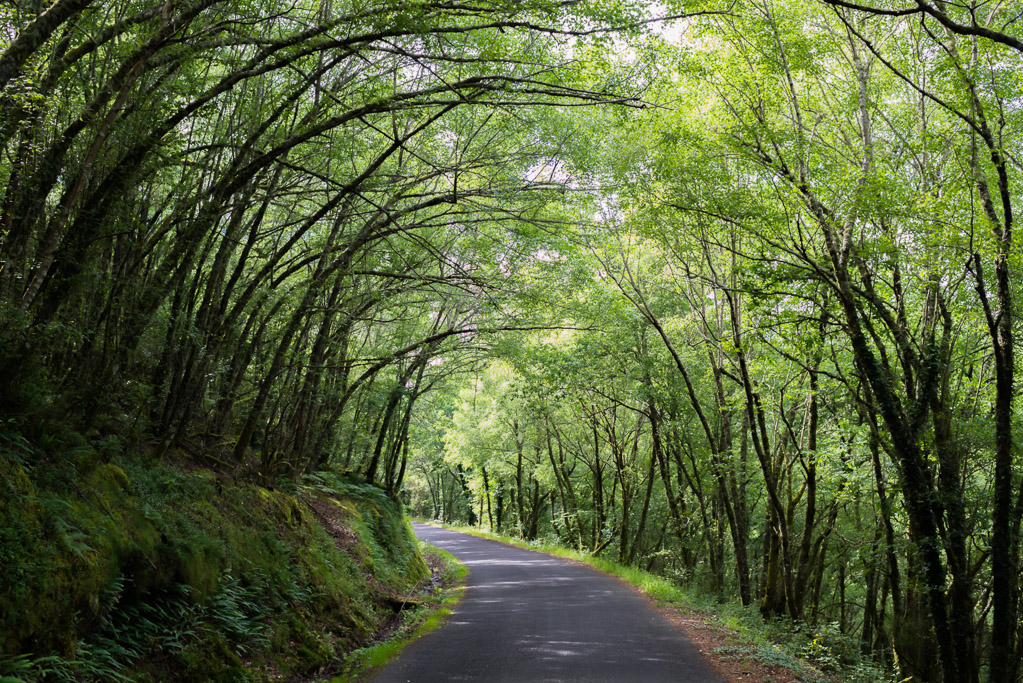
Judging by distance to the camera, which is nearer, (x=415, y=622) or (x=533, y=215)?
(x=415, y=622)

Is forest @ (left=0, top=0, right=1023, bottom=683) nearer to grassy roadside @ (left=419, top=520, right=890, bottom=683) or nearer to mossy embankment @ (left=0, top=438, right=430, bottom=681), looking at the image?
mossy embankment @ (left=0, top=438, right=430, bottom=681)

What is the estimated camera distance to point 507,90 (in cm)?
632

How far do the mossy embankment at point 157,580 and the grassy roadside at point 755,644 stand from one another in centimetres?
479

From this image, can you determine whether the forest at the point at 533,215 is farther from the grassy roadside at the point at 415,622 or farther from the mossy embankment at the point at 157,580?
the grassy roadside at the point at 415,622

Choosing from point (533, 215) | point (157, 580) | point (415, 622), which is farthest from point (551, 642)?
point (533, 215)

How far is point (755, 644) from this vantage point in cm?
906

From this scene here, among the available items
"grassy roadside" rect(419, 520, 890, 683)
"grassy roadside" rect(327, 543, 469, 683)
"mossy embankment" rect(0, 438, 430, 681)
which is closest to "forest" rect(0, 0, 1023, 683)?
"mossy embankment" rect(0, 438, 430, 681)

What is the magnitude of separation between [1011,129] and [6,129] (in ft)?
38.0

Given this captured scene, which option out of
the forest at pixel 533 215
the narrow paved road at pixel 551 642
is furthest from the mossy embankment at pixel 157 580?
the narrow paved road at pixel 551 642

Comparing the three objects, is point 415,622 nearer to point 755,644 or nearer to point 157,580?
point 755,644

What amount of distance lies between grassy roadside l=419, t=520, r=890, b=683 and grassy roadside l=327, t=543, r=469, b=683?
3919 mm

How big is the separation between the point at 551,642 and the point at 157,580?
520 centimetres

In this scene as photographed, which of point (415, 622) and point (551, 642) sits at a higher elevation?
point (551, 642)

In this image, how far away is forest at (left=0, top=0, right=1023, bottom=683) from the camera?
551 cm
